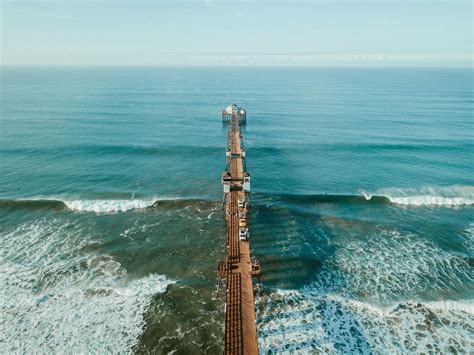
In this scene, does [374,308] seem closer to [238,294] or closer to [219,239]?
[238,294]

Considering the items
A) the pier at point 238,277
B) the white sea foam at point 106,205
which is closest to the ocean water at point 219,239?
the white sea foam at point 106,205

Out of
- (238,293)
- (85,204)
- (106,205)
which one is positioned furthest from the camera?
(85,204)

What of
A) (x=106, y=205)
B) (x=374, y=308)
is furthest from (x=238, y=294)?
(x=106, y=205)

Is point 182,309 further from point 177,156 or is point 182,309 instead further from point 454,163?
point 454,163

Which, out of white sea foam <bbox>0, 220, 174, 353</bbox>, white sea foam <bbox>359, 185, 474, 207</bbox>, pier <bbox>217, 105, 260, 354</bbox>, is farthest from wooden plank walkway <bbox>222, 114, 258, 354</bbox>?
white sea foam <bbox>359, 185, 474, 207</bbox>

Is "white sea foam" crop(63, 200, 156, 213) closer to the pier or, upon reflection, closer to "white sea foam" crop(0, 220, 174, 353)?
"white sea foam" crop(0, 220, 174, 353)

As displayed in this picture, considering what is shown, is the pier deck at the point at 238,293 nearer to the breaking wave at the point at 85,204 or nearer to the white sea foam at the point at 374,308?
the white sea foam at the point at 374,308
